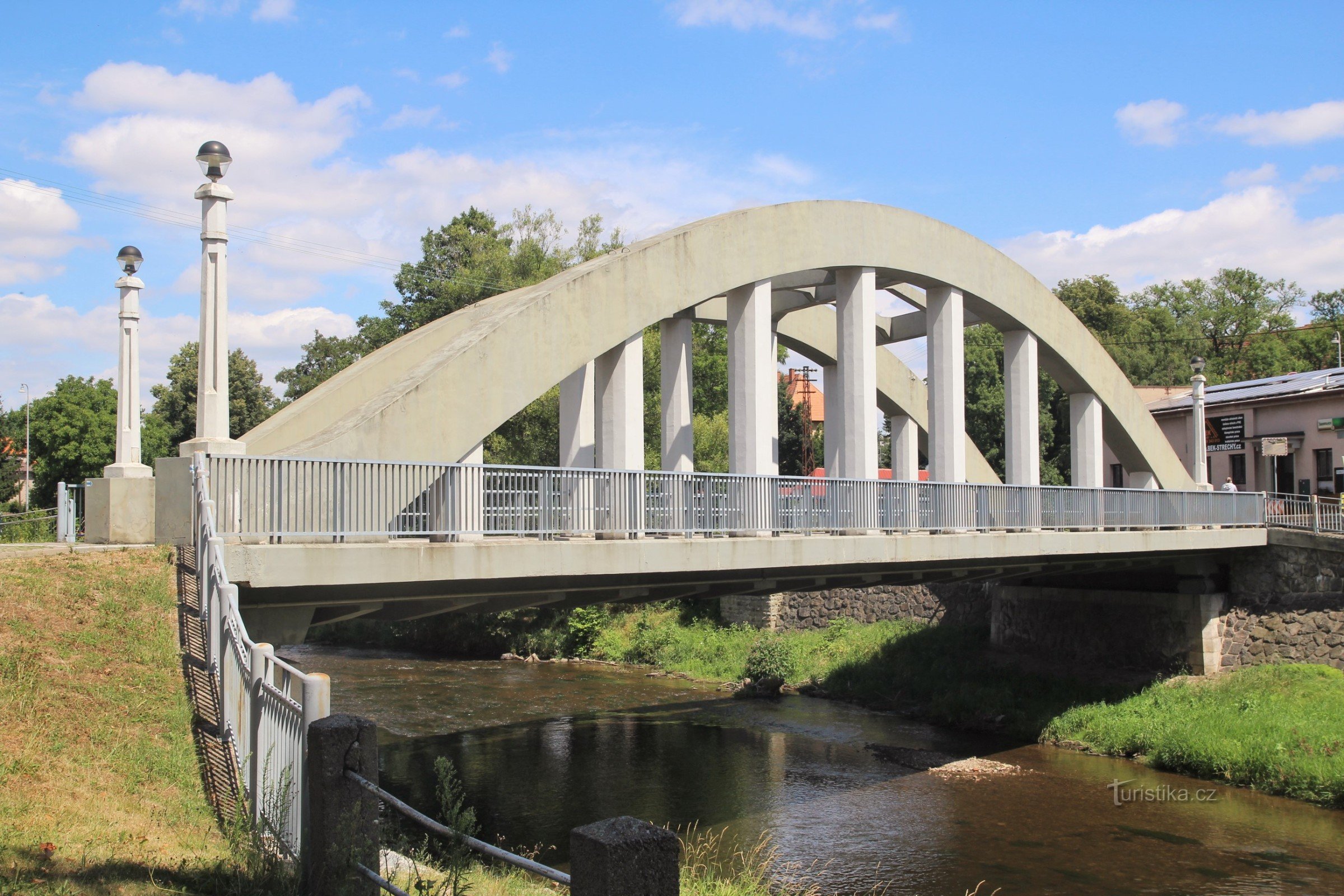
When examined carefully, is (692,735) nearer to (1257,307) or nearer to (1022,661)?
(1022,661)

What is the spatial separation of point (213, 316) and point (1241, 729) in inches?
767

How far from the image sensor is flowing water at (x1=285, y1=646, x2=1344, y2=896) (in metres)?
15.0

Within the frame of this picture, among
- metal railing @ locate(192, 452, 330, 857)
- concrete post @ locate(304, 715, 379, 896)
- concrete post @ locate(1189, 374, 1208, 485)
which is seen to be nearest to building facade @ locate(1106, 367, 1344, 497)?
concrete post @ locate(1189, 374, 1208, 485)

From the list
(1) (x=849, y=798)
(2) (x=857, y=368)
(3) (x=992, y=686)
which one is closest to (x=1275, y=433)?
(3) (x=992, y=686)

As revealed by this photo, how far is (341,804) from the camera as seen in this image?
5348mm

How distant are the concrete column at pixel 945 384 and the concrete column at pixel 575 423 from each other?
300 inches

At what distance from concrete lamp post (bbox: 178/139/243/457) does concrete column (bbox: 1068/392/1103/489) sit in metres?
21.5

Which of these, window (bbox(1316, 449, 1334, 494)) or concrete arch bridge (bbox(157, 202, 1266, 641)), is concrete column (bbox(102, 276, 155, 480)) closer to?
concrete arch bridge (bbox(157, 202, 1266, 641))

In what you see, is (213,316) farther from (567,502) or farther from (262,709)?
(262,709)

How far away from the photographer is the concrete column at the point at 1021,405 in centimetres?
2475

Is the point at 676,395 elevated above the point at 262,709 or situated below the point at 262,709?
above

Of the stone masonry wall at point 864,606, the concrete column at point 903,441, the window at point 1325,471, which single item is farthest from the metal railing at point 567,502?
the window at point 1325,471

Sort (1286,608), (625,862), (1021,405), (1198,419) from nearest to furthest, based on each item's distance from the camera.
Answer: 1. (625,862)
2. (1286,608)
3. (1021,405)
4. (1198,419)

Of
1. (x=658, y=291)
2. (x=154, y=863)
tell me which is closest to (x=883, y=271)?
(x=658, y=291)
